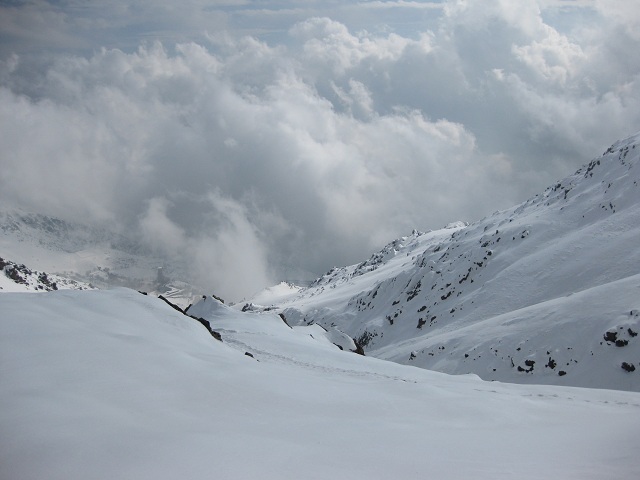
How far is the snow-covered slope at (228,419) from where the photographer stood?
363 inches

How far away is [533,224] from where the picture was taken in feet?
282

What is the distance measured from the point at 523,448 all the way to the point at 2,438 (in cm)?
1211

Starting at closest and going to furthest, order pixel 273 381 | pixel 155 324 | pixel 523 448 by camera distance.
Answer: pixel 523 448 → pixel 273 381 → pixel 155 324

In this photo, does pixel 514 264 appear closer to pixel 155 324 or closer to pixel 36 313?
pixel 155 324

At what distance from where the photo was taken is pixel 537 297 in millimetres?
66125

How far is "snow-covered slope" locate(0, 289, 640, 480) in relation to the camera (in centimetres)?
921

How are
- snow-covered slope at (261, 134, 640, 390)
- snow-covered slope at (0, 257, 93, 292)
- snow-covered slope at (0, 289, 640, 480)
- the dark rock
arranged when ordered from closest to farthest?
1. snow-covered slope at (0, 289, 640, 480)
2. the dark rock
3. snow-covered slope at (261, 134, 640, 390)
4. snow-covered slope at (0, 257, 93, 292)

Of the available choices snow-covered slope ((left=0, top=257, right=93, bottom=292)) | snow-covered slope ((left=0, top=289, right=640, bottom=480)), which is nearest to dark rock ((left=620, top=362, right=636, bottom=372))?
snow-covered slope ((left=0, top=289, right=640, bottom=480))

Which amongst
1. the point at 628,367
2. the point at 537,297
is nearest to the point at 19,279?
the point at 537,297

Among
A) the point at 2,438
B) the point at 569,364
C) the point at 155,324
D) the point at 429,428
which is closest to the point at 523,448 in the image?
the point at 429,428

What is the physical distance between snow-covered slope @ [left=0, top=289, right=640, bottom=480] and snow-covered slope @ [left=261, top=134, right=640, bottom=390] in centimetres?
2617

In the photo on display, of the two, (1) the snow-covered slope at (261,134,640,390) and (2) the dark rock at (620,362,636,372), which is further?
(1) the snow-covered slope at (261,134,640,390)

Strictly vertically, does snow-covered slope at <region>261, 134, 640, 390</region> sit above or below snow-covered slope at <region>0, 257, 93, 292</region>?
below

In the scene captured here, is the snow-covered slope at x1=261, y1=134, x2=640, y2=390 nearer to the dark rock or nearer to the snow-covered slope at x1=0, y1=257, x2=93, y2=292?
the dark rock
